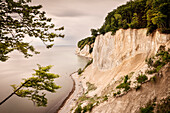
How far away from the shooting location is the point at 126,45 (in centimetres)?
1498

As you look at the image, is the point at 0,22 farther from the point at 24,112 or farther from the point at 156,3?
the point at 24,112

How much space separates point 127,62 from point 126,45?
121 inches

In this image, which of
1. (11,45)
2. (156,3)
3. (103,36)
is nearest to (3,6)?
(11,45)

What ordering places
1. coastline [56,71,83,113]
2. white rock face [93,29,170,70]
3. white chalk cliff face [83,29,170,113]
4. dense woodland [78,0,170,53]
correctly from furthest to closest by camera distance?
coastline [56,71,83,113], white rock face [93,29,170,70], dense woodland [78,0,170,53], white chalk cliff face [83,29,170,113]

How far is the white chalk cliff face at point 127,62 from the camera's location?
6219 millimetres

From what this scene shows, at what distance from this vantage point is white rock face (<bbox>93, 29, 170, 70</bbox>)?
35.9 feet

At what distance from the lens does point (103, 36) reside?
2069cm

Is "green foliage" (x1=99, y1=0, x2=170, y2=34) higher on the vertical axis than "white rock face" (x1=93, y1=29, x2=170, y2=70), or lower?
higher

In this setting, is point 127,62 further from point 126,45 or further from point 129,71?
point 126,45

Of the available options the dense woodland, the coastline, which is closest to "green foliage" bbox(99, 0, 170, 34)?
the dense woodland

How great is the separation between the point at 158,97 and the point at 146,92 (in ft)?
2.27

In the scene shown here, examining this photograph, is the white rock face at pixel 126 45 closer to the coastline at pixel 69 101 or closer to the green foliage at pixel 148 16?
the green foliage at pixel 148 16

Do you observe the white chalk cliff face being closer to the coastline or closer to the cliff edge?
the cliff edge

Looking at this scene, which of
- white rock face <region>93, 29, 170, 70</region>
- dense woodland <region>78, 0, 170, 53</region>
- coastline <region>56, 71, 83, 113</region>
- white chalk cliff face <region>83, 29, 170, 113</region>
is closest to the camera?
white chalk cliff face <region>83, 29, 170, 113</region>
